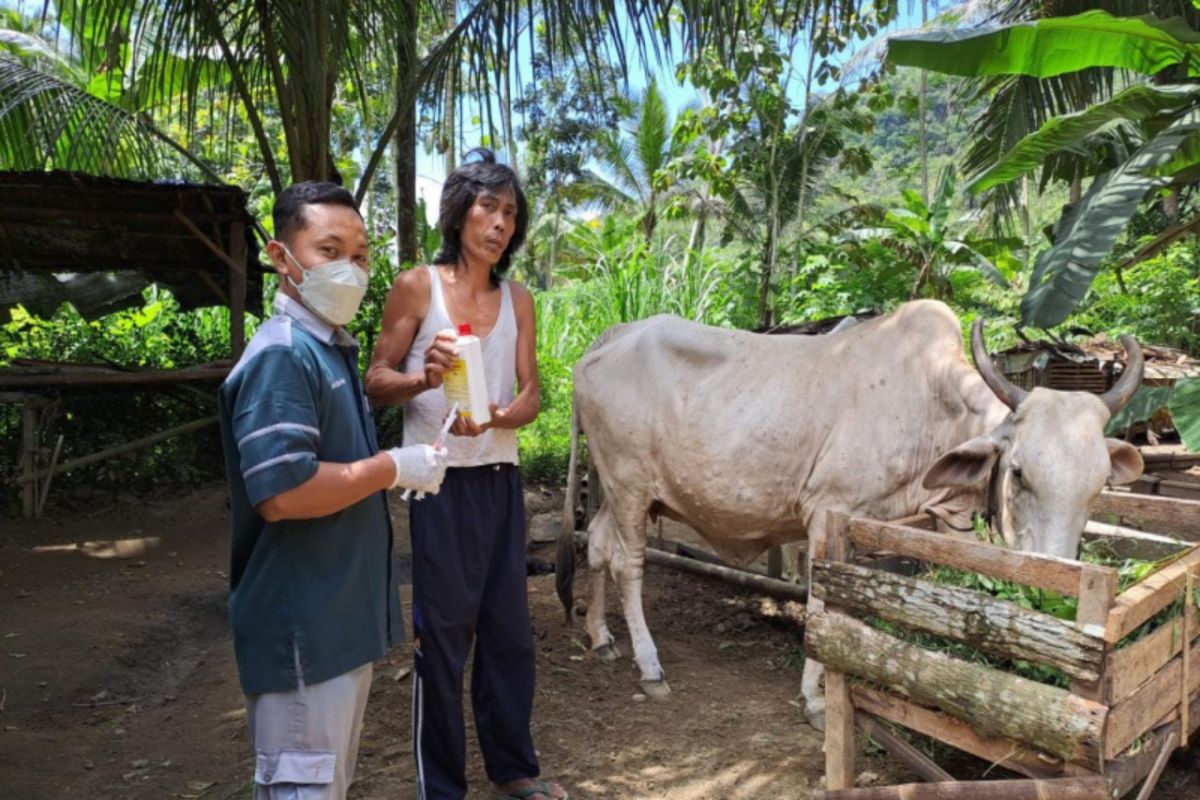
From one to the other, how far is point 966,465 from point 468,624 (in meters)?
1.88

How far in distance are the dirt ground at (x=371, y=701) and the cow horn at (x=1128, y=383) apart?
125cm

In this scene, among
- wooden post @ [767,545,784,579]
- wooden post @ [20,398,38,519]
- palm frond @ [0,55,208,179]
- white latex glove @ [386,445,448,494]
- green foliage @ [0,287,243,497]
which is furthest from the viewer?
green foliage @ [0,287,243,497]

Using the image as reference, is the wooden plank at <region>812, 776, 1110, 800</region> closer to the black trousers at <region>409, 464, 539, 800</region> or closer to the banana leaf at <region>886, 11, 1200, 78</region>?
the black trousers at <region>409, 464, 539, 800</region>

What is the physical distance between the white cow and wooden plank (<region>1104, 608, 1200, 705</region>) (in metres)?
0.49

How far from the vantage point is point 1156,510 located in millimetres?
3494

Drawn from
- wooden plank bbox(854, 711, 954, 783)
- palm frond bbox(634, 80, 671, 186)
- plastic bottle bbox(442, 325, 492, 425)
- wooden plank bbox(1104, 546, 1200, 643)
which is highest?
palm frond bbox(634, 80, 671, 186)

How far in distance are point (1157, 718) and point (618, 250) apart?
10.9 metres

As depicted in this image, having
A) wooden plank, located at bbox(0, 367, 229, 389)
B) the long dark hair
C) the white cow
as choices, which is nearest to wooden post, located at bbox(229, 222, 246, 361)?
wooden plank, located at bbox(0, 367, 229, 389)

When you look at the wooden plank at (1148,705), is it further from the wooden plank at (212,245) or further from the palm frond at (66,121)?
the wooden plank at (212,245)

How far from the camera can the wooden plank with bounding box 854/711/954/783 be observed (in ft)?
9.38

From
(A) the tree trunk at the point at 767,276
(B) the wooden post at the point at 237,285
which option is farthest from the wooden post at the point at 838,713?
(A) the tree trunk at the point at 767,276

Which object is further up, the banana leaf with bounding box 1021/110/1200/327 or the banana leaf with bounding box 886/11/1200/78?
the banana leaf with bounding box 886/11/1200/78

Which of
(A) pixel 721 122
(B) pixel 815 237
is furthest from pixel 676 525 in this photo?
(B) pixel 815 237

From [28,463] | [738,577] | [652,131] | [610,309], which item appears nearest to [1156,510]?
[738,577]
